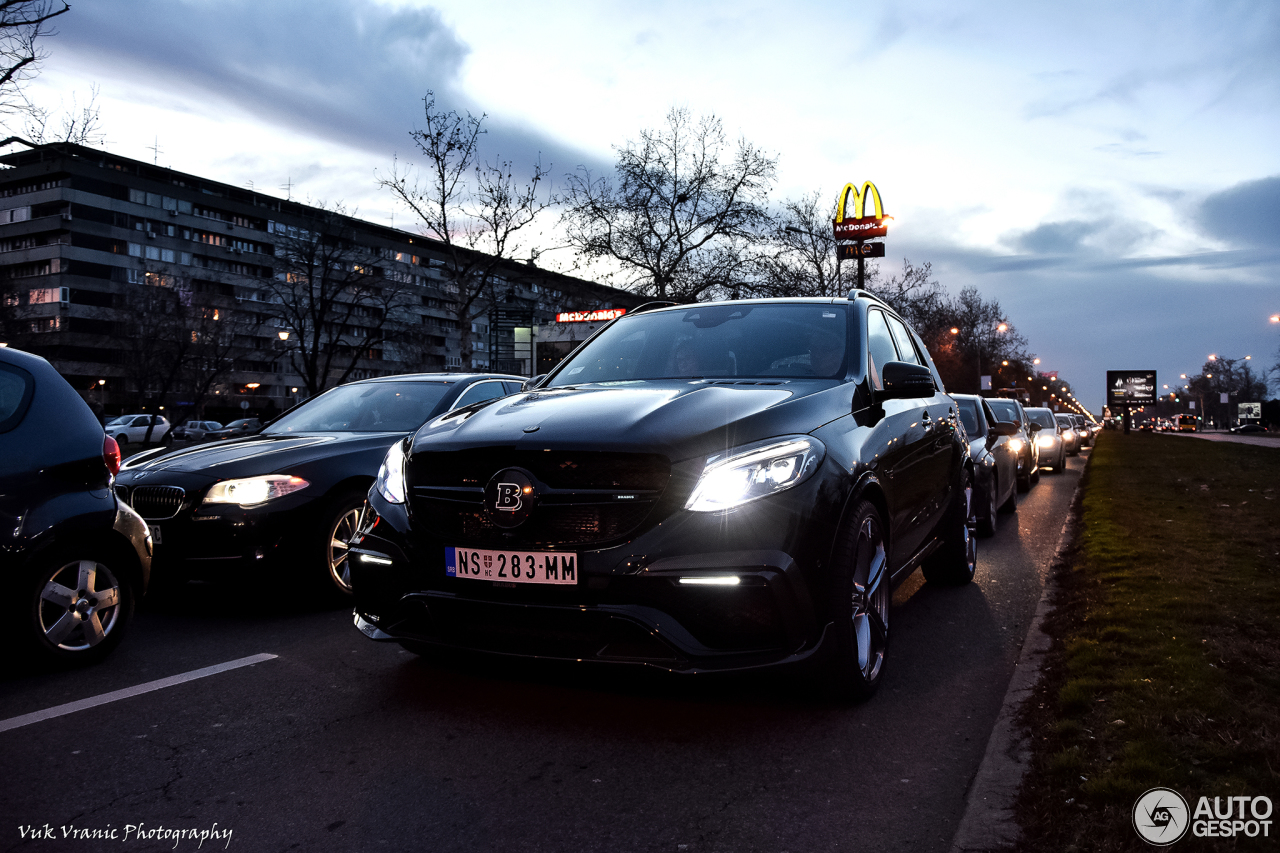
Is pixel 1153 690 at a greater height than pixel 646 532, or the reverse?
pixel 646 532

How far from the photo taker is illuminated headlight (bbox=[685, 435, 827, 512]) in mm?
3389

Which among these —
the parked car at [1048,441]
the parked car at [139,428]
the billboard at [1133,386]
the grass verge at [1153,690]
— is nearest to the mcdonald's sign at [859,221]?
the parked car at [1048,441]

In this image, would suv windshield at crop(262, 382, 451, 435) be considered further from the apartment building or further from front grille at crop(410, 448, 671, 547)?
the apartment building

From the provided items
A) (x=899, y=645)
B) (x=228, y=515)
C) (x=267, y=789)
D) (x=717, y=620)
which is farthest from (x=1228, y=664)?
(x=228, y=515)

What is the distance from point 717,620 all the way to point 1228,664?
2.58 metres

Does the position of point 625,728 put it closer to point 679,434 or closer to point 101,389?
point 679,434

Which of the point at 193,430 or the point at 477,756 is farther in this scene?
the point at 193,430

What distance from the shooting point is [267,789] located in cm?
315

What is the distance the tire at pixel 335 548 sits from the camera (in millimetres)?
6000

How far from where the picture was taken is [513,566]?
345 cm

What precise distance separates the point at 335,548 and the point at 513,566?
3.07m

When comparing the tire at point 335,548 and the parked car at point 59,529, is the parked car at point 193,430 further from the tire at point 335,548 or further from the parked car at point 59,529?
the parked car at point 59,529

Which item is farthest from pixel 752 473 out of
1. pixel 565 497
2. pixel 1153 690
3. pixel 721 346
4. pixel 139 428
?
pixel 139 428

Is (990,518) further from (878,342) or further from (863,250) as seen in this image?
(863,250)
